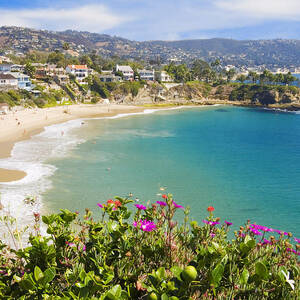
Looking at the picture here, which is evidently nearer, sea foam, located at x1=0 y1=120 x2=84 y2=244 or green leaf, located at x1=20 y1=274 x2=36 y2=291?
green leaf, located at x1=20 y1=274 x2=36 y2=291

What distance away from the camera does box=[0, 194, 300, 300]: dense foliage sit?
395cm

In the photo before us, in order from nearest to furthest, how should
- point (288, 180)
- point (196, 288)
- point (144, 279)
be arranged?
point (196, 288)
point (144, 279)
point (288, 180)

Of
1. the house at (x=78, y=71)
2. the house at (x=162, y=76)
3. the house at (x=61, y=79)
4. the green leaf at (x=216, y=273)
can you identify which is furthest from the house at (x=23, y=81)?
the green leaf at (x=216, y=273)

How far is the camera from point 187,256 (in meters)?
5.62

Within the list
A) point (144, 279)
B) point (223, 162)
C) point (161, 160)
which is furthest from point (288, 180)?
point (144, 279)

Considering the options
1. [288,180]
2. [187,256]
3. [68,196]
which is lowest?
[288,180]

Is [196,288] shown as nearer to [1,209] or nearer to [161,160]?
[1,209]

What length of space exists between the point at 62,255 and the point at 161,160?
94.8ft

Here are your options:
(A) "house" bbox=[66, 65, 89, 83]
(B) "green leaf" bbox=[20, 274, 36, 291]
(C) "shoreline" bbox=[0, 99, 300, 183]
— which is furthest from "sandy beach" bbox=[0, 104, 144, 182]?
(B) "green leaf" bbox=[20, 274, 36, 291]

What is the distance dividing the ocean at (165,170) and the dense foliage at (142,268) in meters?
11.2

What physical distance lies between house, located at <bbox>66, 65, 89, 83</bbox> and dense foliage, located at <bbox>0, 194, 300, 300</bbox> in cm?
9432

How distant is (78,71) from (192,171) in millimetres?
76766

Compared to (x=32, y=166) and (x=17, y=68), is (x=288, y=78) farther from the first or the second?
(x=32, y=166)

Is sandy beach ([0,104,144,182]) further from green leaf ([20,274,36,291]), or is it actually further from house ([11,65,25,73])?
house ([11,65,25,73])
